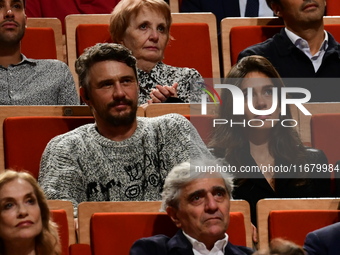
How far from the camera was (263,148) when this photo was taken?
1197mm

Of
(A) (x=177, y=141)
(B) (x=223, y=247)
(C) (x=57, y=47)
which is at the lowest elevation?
(B) (x=223, y=247)

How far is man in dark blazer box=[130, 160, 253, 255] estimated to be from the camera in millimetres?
964

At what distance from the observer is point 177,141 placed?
3.77 ft

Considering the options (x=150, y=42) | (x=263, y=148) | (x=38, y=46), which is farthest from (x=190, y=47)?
(x=263, y=148)

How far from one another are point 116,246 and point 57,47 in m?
0.63

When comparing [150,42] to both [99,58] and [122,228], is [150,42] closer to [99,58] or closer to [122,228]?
[99,58]

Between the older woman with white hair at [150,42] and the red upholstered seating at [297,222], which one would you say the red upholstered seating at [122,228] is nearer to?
the red upholstered seating at [297,222]

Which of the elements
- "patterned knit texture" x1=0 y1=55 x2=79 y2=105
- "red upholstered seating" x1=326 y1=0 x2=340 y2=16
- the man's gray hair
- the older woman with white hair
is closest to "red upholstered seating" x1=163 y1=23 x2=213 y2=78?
the older woman with white hair

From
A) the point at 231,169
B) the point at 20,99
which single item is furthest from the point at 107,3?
the point at 231,169

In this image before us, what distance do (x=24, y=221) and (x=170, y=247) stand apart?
0.16 meters

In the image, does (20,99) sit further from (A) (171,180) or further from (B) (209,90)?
(A) (171,180)

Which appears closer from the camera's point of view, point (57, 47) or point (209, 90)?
point (209, 90)

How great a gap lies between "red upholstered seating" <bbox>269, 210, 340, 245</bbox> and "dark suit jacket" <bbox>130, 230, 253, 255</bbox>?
0.05 m

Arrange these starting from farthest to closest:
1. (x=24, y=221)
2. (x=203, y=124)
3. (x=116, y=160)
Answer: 1. (x=203, y=124)
2. (x=116, y=160)
3. (x=24, y=221)
